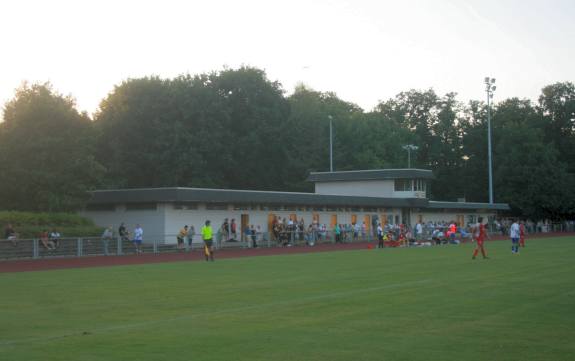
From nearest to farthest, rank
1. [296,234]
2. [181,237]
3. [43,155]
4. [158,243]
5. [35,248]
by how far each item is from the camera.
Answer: [35,248], [158,243], [181,237], [43,155], [296,234]

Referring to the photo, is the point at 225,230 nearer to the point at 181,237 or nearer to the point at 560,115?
the point at 181,237

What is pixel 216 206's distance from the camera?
53219 millimetres

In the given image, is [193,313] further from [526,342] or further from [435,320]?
[526,342]

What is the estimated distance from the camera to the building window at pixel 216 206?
52647 mm

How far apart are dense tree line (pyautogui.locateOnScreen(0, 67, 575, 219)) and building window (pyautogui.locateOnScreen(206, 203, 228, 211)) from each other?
26.7 ft

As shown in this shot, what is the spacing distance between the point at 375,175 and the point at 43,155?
34321 millimetres

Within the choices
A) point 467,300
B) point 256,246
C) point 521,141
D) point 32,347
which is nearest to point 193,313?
point 32,347

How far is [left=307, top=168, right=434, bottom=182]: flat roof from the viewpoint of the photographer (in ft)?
243

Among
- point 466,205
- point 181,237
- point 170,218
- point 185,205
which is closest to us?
point 181,237

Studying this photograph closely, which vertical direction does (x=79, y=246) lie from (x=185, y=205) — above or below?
below

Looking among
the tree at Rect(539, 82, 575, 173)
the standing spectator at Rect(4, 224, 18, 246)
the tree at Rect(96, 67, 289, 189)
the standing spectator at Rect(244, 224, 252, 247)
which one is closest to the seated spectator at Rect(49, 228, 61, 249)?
the standing spectator at Rect(4, 224, 18, 246)

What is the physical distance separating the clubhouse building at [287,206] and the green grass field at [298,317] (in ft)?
82.5

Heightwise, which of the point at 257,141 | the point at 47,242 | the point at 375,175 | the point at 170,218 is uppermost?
the point at 257,141

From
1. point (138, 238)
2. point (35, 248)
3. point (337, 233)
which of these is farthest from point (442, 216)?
point (35, 248)
